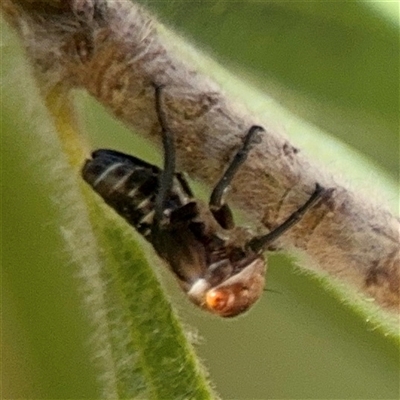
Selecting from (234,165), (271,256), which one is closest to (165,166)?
(234,165)

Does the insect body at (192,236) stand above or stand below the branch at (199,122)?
below

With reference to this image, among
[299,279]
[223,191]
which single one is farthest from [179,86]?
[299,279]

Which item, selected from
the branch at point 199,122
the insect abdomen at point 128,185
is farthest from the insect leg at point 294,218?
the insect abdomen at point 128,185

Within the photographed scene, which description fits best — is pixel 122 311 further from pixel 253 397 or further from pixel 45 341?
pixel 253 397

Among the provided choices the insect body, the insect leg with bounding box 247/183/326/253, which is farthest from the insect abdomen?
the insect leg with bounding box 247/183/326/253

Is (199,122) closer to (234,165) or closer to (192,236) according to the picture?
(234,165)

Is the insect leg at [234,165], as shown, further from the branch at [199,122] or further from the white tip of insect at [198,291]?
the white tip of insect at [198,291]

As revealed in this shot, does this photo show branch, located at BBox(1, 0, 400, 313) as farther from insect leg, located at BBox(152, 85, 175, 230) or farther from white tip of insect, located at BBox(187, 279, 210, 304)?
white tip of insect, located at BBox(187, 279, 210, 304)
